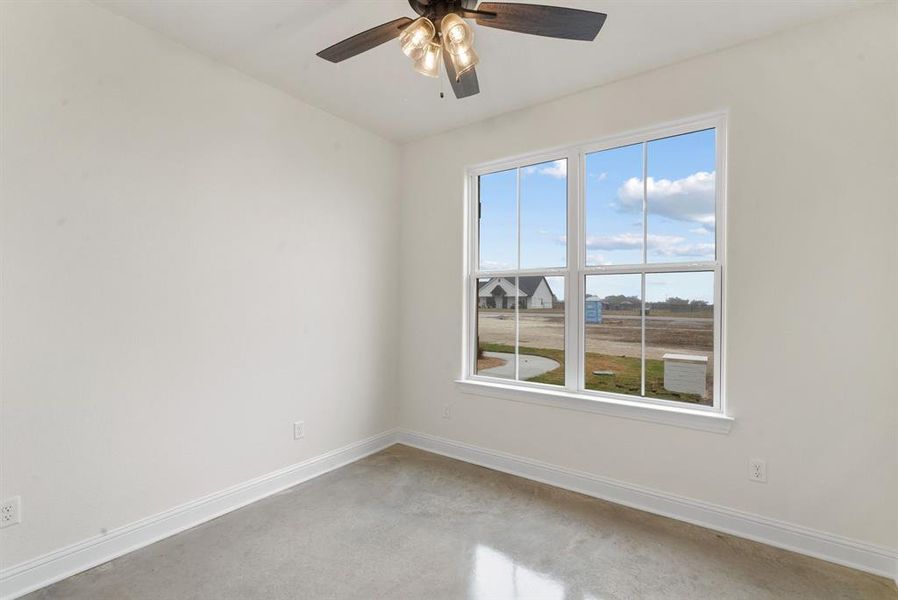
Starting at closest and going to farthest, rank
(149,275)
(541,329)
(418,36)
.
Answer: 1. (418,36)
2. (149,275)
3. (541,329)

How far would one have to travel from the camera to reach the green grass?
2.67 m

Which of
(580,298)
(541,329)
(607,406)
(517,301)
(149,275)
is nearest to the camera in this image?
(149,275)

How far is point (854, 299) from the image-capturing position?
6.75 ft

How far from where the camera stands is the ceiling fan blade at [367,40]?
1662 mm

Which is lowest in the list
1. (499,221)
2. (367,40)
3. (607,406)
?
(607,406)

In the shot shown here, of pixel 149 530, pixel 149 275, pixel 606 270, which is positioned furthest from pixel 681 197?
pixel 149 530

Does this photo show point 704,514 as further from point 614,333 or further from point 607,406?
point 614,333

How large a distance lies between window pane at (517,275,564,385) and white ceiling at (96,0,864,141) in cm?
136

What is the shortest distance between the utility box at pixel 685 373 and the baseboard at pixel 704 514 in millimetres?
650

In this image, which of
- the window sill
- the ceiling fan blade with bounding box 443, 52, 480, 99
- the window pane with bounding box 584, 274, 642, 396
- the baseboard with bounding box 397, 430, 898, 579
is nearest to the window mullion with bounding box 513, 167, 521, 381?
the window sill

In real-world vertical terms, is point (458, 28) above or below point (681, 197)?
above

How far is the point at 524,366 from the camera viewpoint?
128 inches

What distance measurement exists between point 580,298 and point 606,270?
266mm

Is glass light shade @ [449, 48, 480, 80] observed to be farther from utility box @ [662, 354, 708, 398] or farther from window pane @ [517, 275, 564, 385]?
utility box @ [662, 354, 708, 398]
